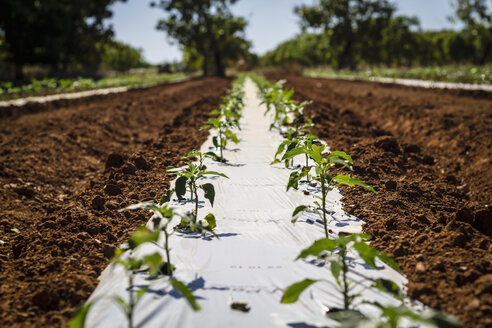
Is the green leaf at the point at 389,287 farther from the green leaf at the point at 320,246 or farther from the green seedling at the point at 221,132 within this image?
the green seedling at the point at 221,132

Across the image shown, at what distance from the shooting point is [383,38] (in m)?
40.6

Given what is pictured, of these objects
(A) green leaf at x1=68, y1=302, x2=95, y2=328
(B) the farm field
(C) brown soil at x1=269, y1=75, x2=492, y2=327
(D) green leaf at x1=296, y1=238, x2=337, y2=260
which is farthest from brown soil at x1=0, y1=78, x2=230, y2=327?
(C) brown soil at x1=269, y1=75, x2=492, y2=327

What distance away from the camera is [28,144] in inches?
228

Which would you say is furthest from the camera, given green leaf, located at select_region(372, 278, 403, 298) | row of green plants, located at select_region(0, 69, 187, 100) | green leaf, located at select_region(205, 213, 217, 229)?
row of green plants, located at select_region(0, 69, 187, 100)

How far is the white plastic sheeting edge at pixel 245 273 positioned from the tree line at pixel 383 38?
27465 millimetres

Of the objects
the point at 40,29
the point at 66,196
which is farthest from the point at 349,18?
the point at 66,196

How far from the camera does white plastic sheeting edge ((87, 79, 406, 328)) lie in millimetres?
1635

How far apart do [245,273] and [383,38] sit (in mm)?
43535

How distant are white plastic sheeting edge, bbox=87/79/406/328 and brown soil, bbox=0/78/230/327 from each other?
0.23 metres

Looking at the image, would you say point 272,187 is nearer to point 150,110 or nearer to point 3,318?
point 3,318

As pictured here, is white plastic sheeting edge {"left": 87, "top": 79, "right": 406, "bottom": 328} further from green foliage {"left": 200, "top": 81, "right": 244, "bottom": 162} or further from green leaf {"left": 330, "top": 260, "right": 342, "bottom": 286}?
green foliage {"left": 200, "top": 81, "right": 244, "bottom": 162}

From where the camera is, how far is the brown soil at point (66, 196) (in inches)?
74.7

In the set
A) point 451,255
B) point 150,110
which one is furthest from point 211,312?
point 150,110

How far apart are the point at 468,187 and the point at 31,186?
502 centimetres
